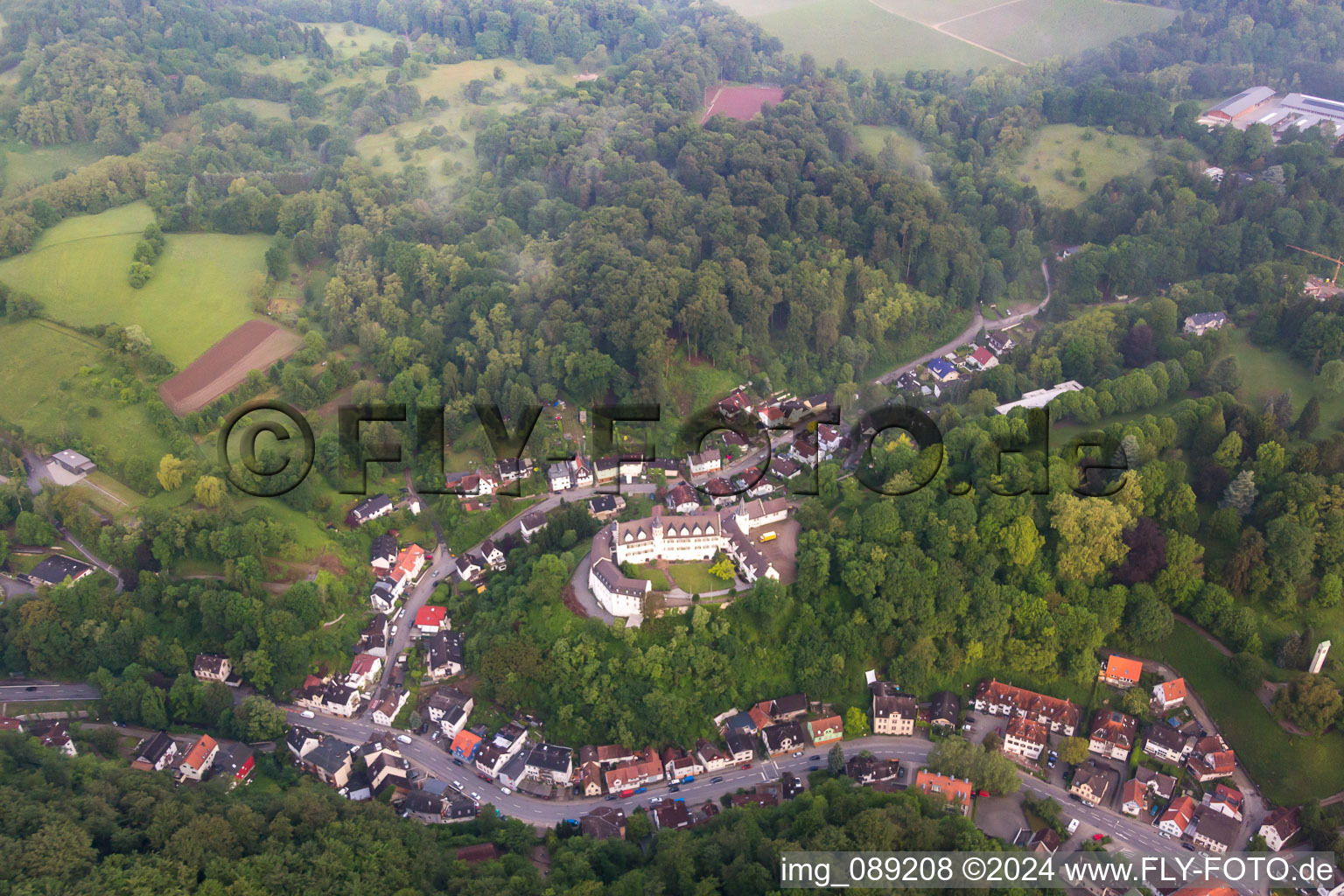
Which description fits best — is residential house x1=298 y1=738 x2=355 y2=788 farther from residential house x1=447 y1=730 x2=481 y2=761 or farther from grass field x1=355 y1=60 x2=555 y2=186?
grass field x1=355 y1=60 x2=555 y2=186

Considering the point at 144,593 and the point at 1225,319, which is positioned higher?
the point at 1225,319

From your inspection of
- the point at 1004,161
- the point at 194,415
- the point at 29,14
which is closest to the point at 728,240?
the point at 1004,161

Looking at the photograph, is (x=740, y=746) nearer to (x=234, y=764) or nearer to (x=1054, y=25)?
(x=234, y=764)

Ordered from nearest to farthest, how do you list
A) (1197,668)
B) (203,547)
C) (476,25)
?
(1197,668)
(203,547)
(476,25)

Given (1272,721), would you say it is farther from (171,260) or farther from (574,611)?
(171,260)

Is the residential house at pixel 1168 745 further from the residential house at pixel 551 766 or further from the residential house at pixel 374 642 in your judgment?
the residential house at pixel 374 642

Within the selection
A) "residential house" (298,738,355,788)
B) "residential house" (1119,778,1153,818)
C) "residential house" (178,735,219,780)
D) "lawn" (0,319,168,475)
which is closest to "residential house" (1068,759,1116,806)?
"residential house" (1119,778,1153,818)

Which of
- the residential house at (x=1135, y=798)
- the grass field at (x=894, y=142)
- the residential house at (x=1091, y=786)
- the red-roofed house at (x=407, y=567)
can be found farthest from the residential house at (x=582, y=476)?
the grass field at (x=894, y=142)
